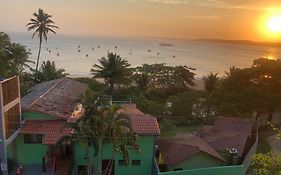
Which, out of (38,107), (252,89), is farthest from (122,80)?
(38,107)

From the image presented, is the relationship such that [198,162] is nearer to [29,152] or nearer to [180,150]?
[180,150]

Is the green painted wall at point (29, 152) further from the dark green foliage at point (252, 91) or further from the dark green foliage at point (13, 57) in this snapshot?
the dark green foliage at point (252, 91)

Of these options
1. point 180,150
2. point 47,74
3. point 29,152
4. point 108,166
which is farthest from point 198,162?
point 47,74

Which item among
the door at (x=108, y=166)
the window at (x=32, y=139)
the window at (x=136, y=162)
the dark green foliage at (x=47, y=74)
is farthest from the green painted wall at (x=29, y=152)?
the dark green foliage at (x=47, y=74)

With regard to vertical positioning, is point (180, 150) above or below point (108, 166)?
above

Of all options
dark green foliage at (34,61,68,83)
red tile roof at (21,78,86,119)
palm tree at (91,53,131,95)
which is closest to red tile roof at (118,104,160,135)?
red tile roof at (21,78,86,119)

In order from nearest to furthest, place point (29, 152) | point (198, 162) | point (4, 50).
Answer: point (29, 152)
point (198, 162)
point (4, 50)
